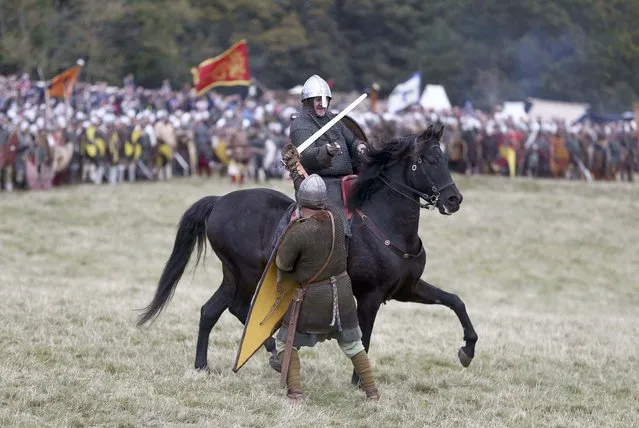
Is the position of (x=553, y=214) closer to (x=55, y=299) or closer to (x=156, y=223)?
(x=156, y=223)

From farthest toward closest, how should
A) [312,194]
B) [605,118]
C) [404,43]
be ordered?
[404,43], [605,118], [312,194]

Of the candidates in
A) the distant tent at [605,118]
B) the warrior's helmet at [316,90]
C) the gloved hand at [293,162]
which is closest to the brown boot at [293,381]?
the gloved hand at [293,162]

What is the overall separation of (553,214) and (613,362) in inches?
636

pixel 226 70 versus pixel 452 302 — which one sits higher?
pixel 452 302

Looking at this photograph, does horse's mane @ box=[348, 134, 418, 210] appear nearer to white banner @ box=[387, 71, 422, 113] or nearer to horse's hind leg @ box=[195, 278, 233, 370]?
horse's hind leg @ box=[195, 278, 233, 370]

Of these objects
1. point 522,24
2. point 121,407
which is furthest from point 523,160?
point 121,407

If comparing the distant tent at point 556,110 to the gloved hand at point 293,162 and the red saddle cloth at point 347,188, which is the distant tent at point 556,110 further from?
the gloved hand at point 293,162

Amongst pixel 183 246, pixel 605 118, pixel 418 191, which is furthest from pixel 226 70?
pixel 605 118

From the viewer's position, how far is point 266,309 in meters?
8.52

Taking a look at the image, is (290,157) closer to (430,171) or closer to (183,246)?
(430,171)

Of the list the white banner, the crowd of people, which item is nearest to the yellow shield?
the crowd of people

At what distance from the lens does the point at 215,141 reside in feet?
96.6

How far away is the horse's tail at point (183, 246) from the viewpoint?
9.75 m

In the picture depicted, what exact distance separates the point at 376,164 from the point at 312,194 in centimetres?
124
